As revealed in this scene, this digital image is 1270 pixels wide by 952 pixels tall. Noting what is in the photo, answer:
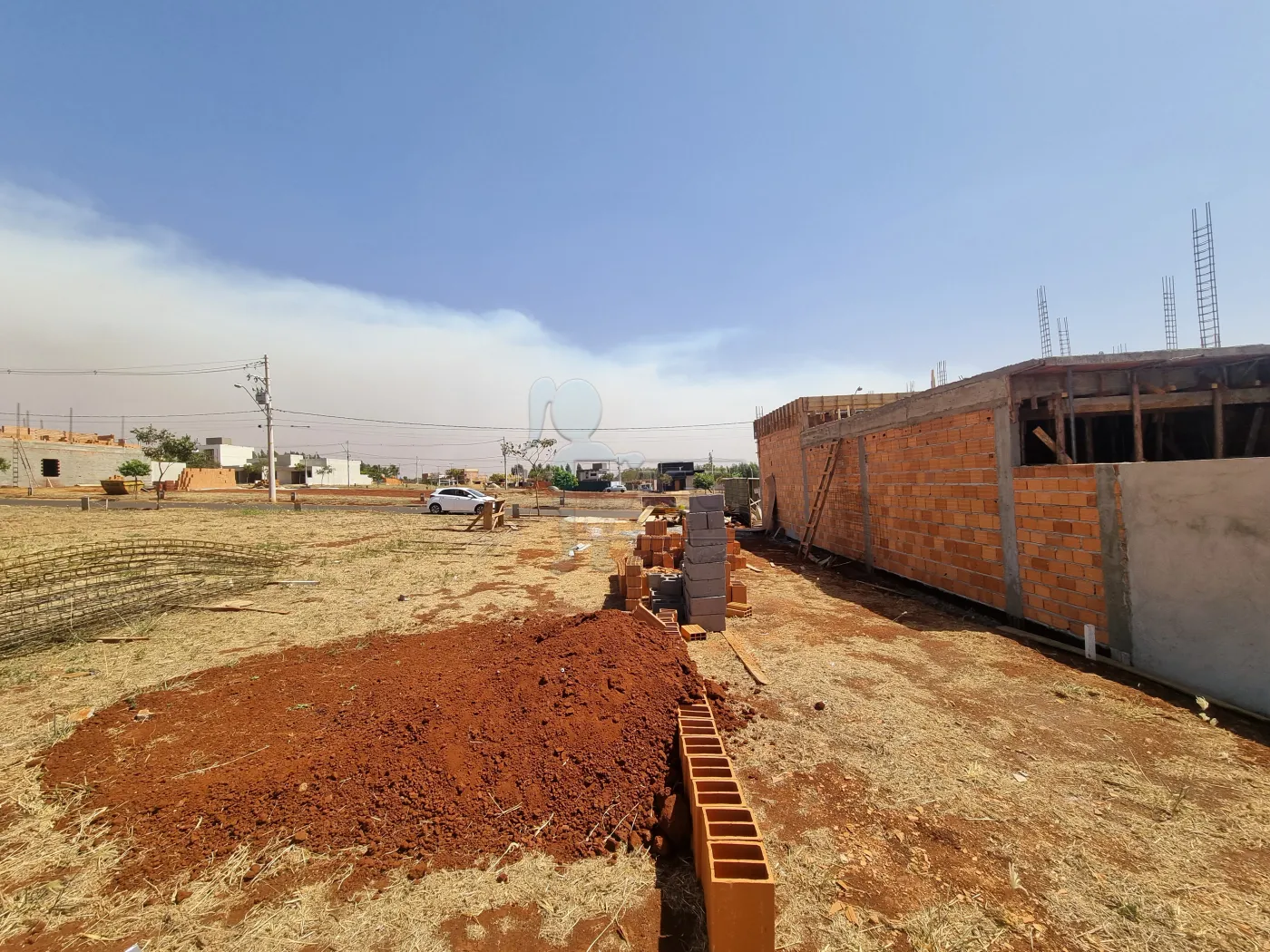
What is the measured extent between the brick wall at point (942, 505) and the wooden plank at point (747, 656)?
3.65 meters

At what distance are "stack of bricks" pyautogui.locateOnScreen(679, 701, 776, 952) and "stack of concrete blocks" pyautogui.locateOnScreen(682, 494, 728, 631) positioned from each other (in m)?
3.25

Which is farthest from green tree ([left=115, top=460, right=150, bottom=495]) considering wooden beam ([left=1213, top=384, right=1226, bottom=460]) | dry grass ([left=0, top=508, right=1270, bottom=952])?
wooden beam ([left=1213, top=384, right=1226, bottom=460])

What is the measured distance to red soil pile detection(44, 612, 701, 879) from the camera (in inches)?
105

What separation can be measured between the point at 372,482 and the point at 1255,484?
83.7 m

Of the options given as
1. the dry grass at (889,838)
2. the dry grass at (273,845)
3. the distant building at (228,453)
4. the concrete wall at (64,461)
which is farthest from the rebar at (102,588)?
the distant building at (228,453)

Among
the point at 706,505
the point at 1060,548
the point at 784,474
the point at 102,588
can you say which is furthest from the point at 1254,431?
the point at 102,588

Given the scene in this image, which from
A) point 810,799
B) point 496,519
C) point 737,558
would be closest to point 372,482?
point 496,519

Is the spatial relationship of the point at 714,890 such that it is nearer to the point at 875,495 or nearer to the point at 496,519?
the point at 875,495

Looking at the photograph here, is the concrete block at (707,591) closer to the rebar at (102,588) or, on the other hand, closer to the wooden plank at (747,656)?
the wooden plank at (747,656)

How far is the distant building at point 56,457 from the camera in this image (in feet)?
135

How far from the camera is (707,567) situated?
637 cm

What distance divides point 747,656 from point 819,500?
317 inches

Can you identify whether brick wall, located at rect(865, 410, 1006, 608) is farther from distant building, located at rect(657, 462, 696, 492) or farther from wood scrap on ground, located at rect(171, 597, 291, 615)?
distant building, located at rect(657, 462, 696, 492)

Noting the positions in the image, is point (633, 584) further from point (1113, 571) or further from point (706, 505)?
point (1113, 571)
